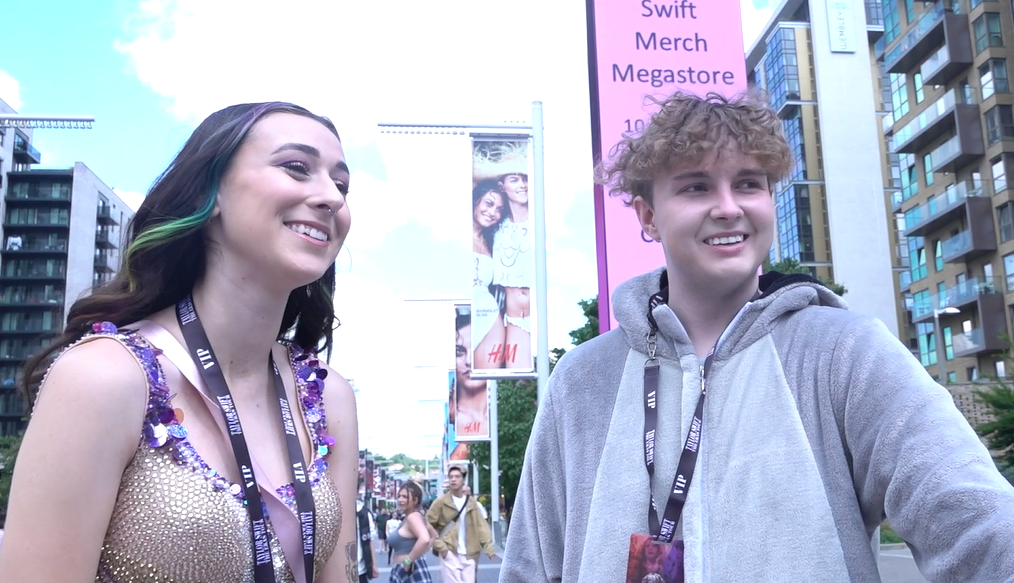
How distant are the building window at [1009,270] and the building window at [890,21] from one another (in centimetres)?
1471

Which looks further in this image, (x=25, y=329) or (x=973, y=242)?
(x=25, y=329)

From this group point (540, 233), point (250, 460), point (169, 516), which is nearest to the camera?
point (169, 516)

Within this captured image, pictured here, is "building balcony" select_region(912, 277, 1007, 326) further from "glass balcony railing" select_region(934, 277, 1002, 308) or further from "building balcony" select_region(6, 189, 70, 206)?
"building balcony" select_region(6, 189, 70, 206)

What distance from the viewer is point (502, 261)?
1122 centimetres

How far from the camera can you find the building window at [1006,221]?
4241cm

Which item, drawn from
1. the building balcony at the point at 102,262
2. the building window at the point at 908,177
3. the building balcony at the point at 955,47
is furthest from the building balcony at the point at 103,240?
the building balcony at the point at 955,47

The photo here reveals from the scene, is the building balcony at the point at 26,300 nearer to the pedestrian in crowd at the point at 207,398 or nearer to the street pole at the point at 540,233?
the street pole at the point at 540,233

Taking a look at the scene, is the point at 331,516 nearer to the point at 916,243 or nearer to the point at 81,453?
the point at 81,453

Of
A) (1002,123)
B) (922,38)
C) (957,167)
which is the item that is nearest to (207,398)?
(1002,123)

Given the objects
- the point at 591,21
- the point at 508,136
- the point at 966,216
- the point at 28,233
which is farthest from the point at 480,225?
the point at 28,233

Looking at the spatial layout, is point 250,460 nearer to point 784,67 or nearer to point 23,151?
point 784,67

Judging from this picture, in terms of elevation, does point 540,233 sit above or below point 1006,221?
below

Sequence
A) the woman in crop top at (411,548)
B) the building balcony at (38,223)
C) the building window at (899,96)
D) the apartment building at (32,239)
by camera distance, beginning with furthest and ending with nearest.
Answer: the building balcony at (38,223) → the apartment building at (32,239) → the building window at (899,96) → the woman in crop top at (411,548)

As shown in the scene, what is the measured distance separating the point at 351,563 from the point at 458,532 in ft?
31.5
